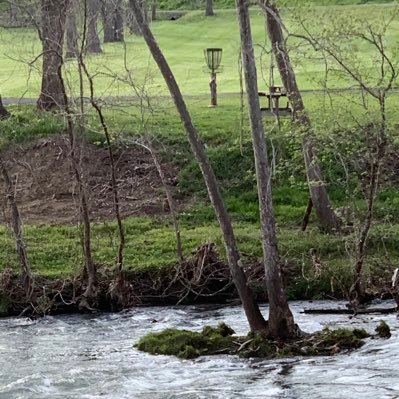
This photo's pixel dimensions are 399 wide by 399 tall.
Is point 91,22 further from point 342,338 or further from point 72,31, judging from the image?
point 342,338

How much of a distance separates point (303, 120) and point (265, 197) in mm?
3776

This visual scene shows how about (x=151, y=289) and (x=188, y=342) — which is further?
(x=151, y=289)

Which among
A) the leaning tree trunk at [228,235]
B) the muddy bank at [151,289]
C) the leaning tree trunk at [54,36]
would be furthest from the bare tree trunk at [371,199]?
the leaning tree trunk at [54,36]

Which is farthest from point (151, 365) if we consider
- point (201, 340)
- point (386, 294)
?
point (386, 294)

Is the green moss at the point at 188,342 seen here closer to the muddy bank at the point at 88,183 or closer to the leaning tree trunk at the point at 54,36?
the leaning tree trunk at the point at 54,36

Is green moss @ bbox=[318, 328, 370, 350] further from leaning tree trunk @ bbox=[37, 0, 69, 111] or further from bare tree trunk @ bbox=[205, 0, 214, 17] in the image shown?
bare tree trunk @ bbox=[205, 0, 214, 17]

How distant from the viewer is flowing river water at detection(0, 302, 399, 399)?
546 inches

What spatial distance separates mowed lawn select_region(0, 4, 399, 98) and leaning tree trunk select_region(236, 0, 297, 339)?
1348 mm

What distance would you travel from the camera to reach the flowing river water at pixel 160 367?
13867 millimetres

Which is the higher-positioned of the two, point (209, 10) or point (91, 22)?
point (209, 10)

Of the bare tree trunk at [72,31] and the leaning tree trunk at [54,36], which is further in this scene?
the bare tree trunk at [72,31]

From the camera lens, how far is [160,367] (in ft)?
50.4

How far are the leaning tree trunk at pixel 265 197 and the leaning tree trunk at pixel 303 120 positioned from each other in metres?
1.03

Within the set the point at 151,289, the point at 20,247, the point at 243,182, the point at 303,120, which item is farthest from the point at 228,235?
the point at 243,182
